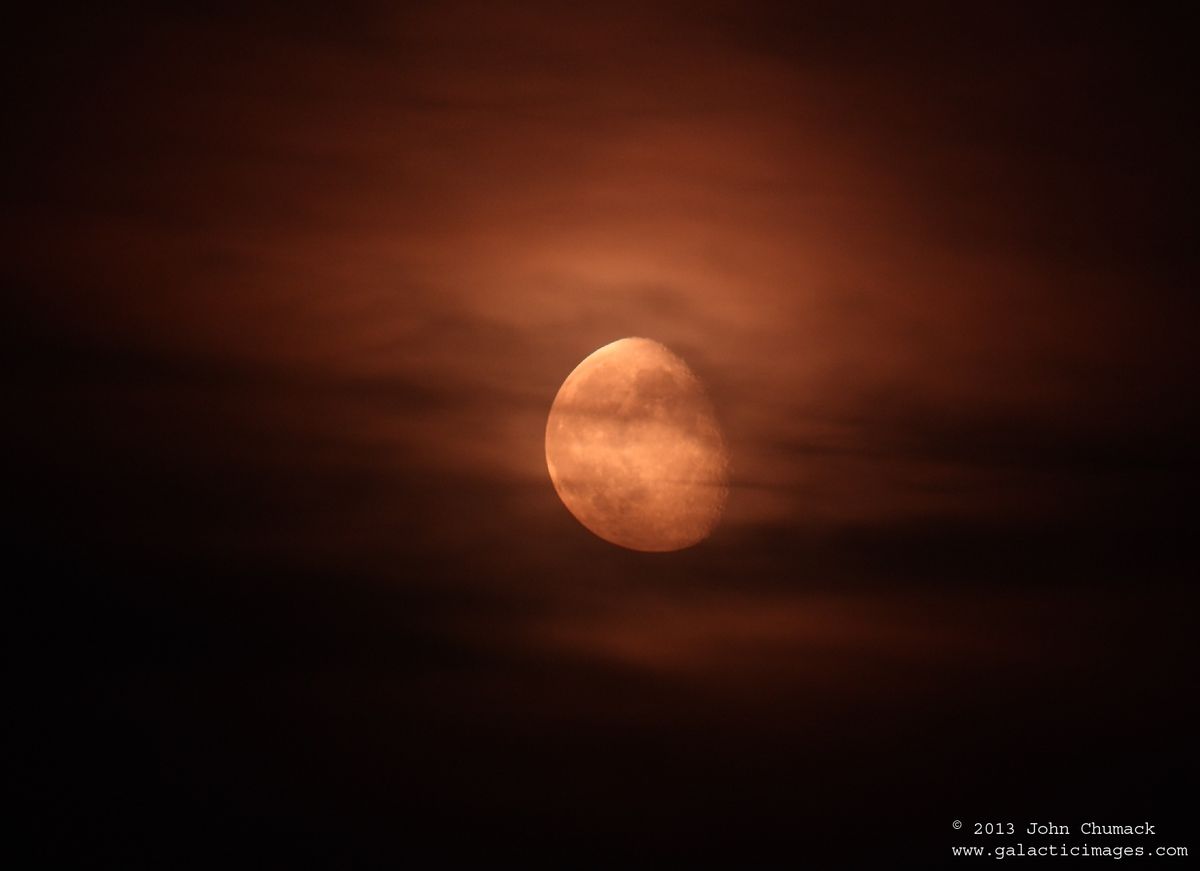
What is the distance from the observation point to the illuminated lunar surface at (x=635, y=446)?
443 centimetres

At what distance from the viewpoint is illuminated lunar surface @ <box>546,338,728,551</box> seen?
14.5ft

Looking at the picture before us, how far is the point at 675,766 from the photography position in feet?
27.4

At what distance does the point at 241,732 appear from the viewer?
8.76m

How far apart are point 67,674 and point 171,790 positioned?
5.25 ft

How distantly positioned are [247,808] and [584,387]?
6691mm

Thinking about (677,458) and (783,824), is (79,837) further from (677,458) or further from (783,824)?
(677,458)

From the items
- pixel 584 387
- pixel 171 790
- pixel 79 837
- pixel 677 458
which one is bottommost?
pixel 79 837

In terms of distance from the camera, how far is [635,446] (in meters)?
4.41

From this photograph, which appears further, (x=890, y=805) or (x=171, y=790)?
(x=171, y=790)

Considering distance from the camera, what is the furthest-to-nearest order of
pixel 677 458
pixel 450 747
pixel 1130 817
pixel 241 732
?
pixel 241 732, pixel 450 747, pixel 1130 817, pixel 677 458

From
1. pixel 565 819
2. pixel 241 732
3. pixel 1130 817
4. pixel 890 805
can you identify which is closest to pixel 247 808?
pixel 241 732

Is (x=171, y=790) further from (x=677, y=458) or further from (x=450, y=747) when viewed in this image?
(x=677, y=458)

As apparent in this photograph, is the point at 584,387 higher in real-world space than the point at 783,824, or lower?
higher

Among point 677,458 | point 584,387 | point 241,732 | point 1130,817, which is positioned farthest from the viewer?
point 241,732
